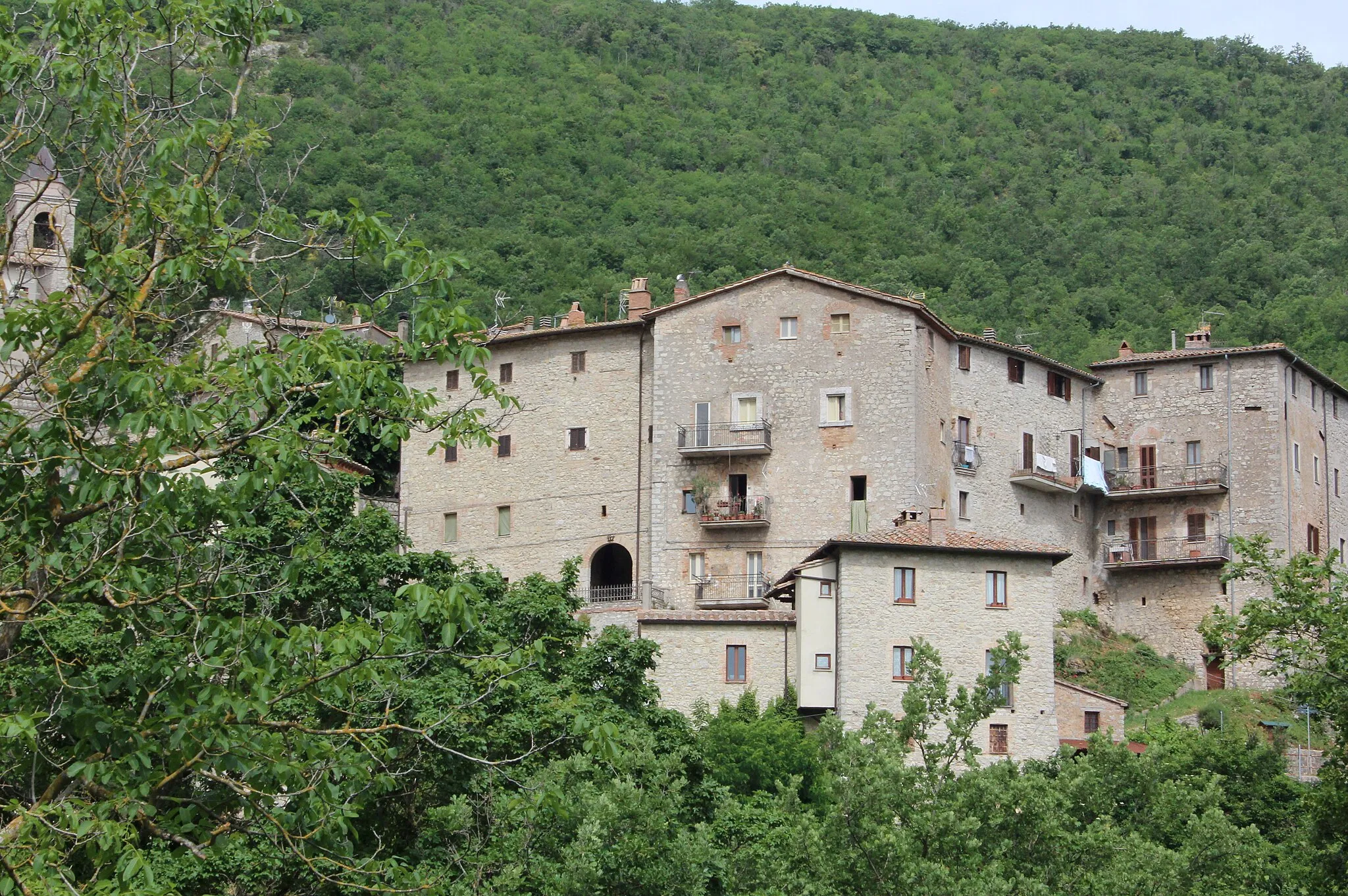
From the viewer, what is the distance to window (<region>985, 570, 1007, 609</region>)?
44594 millimetres

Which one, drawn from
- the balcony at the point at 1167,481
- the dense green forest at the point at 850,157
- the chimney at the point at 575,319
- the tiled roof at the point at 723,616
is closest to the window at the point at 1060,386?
the balcony at the point at 1167,481

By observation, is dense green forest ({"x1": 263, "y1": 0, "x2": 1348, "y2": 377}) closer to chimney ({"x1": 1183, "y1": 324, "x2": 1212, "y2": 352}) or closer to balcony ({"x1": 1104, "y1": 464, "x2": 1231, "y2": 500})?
chimney ({"x1": 1183, "y1": 324, "x2": 1212, "y2": 352})

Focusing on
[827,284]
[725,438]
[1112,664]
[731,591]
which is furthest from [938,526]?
[1112,664]

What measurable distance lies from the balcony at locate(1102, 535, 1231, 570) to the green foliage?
255 centimetres

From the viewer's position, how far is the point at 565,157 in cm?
10700

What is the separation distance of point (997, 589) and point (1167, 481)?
2017 cm

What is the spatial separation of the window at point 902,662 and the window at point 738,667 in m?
5.40

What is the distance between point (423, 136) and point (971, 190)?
32.1m

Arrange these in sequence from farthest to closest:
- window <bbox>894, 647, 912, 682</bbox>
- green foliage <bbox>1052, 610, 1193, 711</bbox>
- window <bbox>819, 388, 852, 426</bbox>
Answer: window <bbox>819, 388, 852, 426</bbox> → green foliage <bbox>1052, 610, 1193, 711</bbox> → window <bbox>894, 647, 912, 682</bbox>

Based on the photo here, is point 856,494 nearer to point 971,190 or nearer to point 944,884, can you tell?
point 944,884

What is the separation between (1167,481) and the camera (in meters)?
62.7

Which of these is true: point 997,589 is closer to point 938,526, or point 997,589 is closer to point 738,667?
point 938,526

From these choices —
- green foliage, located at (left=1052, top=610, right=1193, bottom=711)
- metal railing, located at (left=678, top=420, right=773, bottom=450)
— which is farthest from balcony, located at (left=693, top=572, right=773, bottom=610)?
green foliage, located at (left=1052, top=610, right=1193, bottom=711)

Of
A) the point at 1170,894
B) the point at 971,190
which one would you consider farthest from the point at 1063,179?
the point at 1170,894
